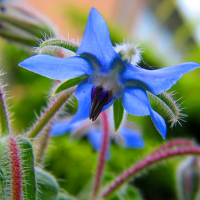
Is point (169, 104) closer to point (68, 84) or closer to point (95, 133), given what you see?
point (68, 84)

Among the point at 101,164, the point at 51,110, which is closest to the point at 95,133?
the point at 101,164

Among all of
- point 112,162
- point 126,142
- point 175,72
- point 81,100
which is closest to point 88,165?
A: point 112,162

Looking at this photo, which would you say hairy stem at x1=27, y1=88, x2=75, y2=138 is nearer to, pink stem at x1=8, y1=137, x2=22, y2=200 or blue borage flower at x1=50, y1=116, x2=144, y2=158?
pink stem at x1=8, y1=137, x2=22, y2=200

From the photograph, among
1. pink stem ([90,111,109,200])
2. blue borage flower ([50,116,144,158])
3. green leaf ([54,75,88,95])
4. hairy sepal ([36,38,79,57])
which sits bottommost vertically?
pink stem ([90,111,109,200])

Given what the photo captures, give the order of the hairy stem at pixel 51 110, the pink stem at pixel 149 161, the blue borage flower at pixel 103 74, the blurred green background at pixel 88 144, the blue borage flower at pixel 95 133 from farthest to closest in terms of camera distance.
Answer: the blurred green background at pixel 88 144, the blue borage flower at pixel 95 133, the pink stem at pixel 149 161, the hairy stem at pixel 51 110, the blue borage flower at pixel 103 74

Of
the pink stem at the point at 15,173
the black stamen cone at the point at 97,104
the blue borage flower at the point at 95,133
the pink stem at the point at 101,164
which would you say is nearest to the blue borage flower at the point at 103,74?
the black stamen cone at the point at 97,104

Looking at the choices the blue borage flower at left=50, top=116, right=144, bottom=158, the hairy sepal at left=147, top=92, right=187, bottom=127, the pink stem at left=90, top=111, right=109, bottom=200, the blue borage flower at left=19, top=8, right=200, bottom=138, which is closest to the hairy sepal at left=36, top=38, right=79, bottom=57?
the blue borage flower at left=19, top=8, right=200, bottom=138

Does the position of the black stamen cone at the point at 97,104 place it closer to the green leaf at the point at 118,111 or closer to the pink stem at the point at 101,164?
the green leaf at the point at 118,111
